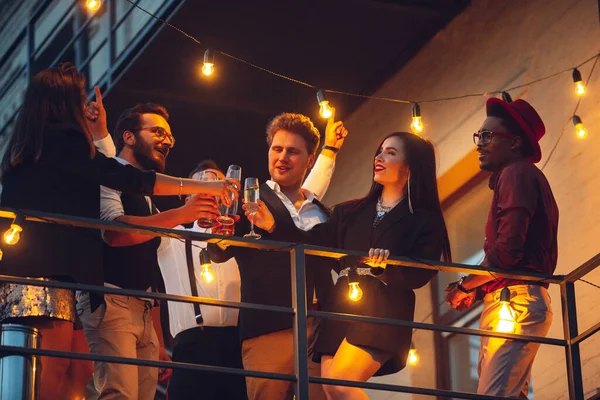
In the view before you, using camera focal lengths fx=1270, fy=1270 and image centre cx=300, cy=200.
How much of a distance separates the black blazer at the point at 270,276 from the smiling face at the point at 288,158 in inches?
5.7

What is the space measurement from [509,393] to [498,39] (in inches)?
144

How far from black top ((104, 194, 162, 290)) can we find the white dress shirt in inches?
15.1

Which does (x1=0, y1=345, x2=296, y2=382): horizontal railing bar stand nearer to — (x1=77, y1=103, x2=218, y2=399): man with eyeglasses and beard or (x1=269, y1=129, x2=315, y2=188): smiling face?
(x1=77, y1=103, x2=218, y2=399): man with eyeglasses and beard

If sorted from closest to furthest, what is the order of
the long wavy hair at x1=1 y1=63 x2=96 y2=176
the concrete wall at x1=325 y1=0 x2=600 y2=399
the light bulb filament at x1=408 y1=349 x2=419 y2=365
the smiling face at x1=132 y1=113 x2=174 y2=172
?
the long wavy hair at x1=1 y1=63 x2=96 y2=176, the smiling face at x1=132 y1=113 x2=174 y2=172, the concrete wall at x1=325 y1=0 x2=600 y2=399, the light bulb filament at x1=408 y1=349 x2=419 y2=365

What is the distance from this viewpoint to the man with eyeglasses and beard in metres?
5.98

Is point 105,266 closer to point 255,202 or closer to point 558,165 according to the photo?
point 255,202

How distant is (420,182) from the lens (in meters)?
6.29

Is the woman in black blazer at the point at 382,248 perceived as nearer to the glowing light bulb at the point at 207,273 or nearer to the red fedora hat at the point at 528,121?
the glowing light bulb at the point at 207,273

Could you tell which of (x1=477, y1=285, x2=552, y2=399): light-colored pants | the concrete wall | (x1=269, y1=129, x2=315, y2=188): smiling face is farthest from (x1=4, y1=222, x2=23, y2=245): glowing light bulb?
the concrete wall

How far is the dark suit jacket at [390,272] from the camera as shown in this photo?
599cm

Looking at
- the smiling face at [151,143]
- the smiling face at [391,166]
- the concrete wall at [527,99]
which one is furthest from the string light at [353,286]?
the concrete wall at [527,99]

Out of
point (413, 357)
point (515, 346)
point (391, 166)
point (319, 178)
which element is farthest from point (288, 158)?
point (413, 357)

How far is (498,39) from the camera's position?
354 inches

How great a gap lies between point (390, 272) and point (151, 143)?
1.57 metres
